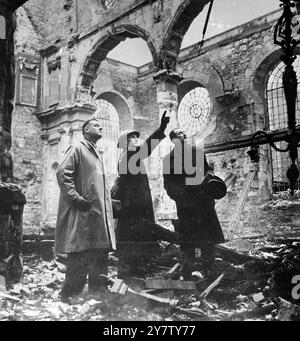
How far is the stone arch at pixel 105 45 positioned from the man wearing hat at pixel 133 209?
4.64 m

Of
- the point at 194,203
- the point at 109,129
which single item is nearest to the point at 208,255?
the point at 194,203

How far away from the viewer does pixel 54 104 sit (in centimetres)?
1131

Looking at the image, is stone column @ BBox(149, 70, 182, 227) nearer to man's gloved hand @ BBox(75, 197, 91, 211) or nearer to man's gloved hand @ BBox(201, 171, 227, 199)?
man's gloved hand @ BBox(201, 171, 227, 199)

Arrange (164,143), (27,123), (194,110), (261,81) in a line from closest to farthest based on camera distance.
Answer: (164,143) → (27,123) → (261,81) → (194,110)

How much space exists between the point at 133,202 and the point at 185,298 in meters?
1.40

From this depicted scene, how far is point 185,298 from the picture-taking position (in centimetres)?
415

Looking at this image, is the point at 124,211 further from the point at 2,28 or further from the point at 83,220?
the point at 2,28

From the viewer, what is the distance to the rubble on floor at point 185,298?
145 inches

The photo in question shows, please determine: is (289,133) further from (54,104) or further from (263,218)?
(54,104)

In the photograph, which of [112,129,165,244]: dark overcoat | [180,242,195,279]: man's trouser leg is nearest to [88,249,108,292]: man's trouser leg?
[112,129,165,244]: dark overcoat

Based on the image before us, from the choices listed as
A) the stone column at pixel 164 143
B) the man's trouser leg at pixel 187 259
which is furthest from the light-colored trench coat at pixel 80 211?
the stone column at pixel 164 143

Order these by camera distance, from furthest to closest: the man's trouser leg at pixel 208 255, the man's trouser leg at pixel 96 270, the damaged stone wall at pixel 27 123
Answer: the damaged stone wall at pixel 27 123 → the man's trouser leg at pixel 208 255 → the man's trouser leg at pixel 96 270

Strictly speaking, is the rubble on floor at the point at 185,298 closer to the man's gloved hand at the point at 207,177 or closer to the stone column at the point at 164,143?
the man's gloved hand at the point at 207,177
